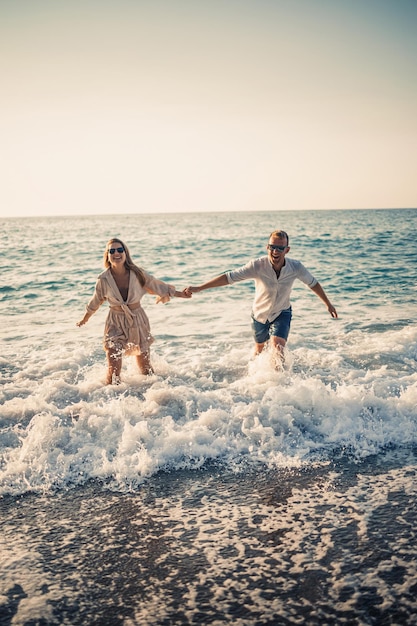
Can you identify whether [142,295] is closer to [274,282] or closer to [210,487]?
[274,282]

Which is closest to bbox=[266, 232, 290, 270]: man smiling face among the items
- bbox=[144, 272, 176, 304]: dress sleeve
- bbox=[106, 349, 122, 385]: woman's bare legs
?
bbox=[144, 272, 176, 304]: dress sleeve

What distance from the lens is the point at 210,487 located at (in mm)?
3863

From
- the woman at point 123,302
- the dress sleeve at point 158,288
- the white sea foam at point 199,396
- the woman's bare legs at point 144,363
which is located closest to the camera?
the white sea foam at point 199,396

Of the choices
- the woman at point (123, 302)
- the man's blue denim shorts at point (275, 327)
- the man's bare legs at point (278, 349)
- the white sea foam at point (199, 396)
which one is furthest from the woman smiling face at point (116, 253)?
the man's bare legs at point (278, 349)

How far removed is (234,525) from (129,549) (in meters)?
0.75

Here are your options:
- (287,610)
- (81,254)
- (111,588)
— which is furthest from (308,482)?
(81,254)

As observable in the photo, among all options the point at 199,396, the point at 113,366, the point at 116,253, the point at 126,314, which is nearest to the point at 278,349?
the point at 199,396

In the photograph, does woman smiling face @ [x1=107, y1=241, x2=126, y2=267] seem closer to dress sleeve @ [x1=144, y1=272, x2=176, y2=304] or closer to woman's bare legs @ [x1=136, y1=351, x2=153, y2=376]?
dress sleeve @ [x1=144, y1=272, x2=176, y2=304]

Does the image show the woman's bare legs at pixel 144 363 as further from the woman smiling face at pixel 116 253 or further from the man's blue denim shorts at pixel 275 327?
the man's blue denim shorts at pixel 275 327

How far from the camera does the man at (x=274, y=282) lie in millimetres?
6125

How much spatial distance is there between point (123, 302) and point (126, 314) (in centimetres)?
16

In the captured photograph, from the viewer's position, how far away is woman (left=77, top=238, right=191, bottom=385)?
5918 millimetres

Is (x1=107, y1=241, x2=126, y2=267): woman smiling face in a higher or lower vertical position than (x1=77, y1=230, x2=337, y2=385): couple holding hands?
higher

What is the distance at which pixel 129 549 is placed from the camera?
3.13 metres
